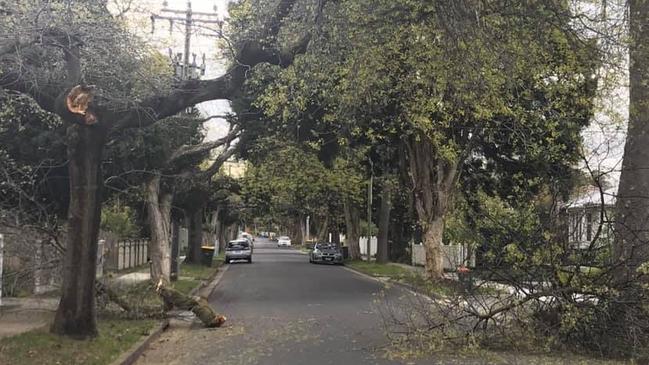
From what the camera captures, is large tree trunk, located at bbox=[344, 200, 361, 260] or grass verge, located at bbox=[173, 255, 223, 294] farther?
large tree trunk, located at bbox=[344, 200, 361, 260]

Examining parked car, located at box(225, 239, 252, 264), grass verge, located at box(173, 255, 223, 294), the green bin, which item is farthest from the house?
parked car, located at box(225, 239, 252, 264)

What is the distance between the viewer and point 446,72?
10.5 metres

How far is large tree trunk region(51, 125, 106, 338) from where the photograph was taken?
33.6ft

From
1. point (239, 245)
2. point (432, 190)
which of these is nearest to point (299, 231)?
point (239, 245)

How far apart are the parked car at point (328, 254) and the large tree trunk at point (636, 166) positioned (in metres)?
34.1

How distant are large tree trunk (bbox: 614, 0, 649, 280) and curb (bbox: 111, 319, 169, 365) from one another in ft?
23.1

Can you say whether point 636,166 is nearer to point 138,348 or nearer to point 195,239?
point 138,348

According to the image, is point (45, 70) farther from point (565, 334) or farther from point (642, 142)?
point (642, 142)

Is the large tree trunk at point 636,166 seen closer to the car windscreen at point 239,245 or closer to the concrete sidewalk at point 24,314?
the concrete sidewalk at point 24,314

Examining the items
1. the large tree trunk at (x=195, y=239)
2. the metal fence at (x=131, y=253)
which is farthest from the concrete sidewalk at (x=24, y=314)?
the large tree trunk at (x=195, y=239)

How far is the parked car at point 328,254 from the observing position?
44.8 metres

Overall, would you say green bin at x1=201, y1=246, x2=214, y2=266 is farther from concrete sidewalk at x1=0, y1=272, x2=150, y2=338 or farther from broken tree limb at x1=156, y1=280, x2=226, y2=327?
broken tree limb at x1=156, y1=280, x2=226, y2=327

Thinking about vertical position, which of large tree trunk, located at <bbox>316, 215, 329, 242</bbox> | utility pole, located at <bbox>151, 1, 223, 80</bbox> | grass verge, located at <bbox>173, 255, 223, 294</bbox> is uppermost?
utility pole, located at <bbox>151, 1, 223, 80</bbox>

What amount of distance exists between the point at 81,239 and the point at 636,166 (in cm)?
885
